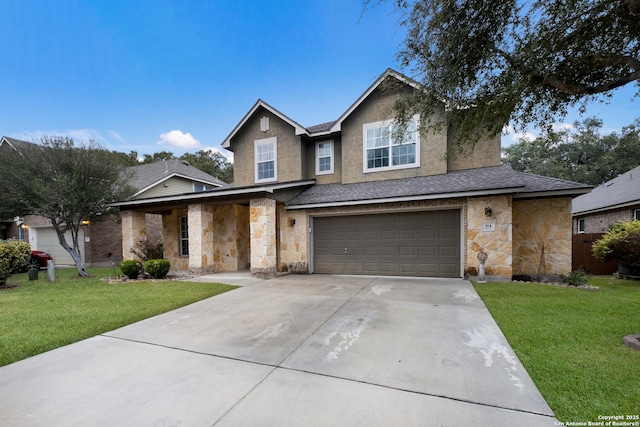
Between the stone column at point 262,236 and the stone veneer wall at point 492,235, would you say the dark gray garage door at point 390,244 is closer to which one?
the stone veneer wall at point 492,235

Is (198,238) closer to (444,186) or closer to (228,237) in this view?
(228,237)

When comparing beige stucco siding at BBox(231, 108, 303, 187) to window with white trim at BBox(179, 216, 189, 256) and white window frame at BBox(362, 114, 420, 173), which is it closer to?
white window frame at BBox(362, 114, 420, 173)

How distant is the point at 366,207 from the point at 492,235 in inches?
165

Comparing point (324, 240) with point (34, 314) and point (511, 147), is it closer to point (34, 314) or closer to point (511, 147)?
point (34, 314)

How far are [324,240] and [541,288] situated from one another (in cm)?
704

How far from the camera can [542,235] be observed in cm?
931

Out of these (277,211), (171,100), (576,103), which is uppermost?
(171,100)

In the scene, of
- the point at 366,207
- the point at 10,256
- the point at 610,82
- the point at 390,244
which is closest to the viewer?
the point at 610,82

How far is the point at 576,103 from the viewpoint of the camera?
6.02 meters

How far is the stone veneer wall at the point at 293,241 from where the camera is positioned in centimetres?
1127

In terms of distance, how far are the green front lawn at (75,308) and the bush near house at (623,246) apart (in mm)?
12657

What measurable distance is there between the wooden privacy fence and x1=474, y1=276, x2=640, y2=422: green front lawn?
16.5 feet

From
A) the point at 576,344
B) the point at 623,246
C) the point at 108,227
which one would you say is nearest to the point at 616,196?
the point at 623,246

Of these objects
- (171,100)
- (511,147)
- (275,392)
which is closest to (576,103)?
(275,392)
